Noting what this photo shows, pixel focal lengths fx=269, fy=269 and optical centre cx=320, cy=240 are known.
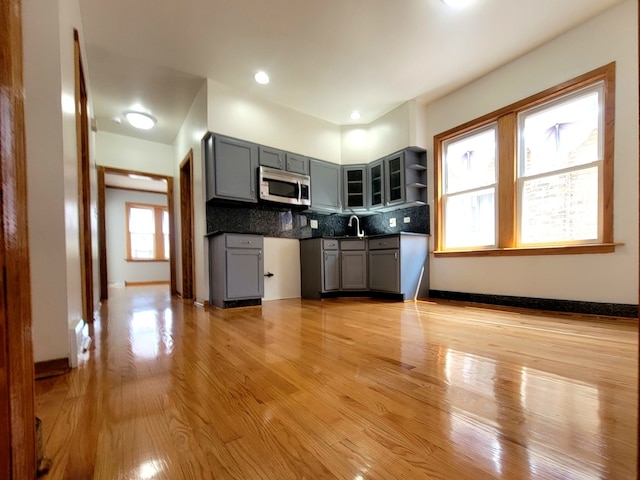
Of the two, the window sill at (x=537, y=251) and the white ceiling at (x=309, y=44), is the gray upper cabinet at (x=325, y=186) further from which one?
the window sill at (x=537, y=251)

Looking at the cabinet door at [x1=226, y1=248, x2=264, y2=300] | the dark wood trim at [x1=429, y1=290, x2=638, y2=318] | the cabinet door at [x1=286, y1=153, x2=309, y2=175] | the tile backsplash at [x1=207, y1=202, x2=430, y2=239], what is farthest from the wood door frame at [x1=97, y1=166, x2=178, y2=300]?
the dark wood trim at [x1=429, y1=290, x2=638, y2=318]

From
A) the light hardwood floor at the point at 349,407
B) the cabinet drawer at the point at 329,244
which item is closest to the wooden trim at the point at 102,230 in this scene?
the light hardwood floor at the point at 349,407

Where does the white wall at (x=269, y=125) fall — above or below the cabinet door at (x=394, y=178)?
above

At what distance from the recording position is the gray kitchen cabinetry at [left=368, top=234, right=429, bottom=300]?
3.45 m

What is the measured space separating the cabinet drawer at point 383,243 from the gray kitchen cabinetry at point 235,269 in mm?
1552

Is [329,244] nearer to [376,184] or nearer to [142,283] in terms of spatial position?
[376,184]

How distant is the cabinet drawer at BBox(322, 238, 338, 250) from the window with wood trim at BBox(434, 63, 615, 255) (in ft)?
4.52

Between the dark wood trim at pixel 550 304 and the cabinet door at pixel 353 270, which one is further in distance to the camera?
the cabinet door at pixel 353 270

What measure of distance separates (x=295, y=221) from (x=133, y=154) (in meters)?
3.16

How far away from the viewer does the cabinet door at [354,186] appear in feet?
14.2

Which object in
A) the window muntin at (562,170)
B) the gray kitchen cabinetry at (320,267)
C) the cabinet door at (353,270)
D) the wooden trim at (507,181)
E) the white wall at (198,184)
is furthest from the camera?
the cabinet door at (353,270)

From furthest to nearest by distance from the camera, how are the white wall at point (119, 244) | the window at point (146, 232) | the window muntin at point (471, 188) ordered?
1. the window at point (146, 232)
2. the white wall at point (119, 244)
3. the window muntin at point (471, 188)

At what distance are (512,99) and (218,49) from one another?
320 cm

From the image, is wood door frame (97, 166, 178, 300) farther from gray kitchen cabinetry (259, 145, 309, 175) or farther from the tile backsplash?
gray kitchen cabinetry (259, 145, 309, 175)
